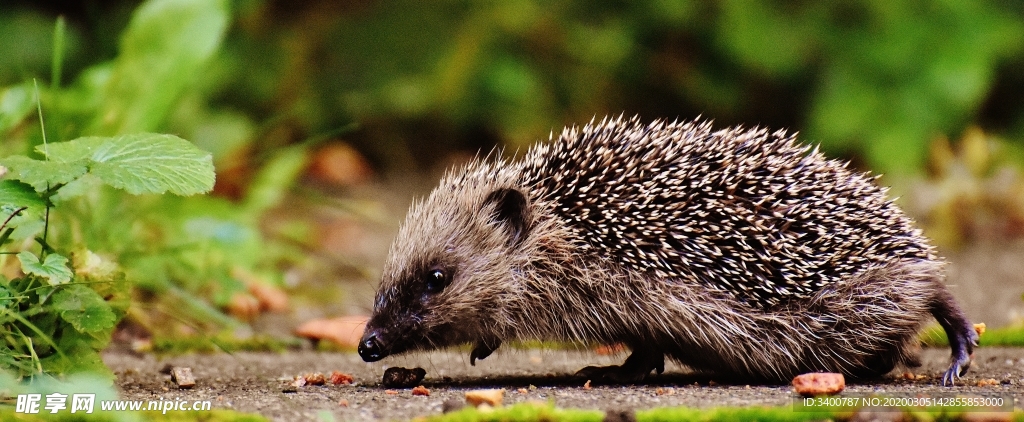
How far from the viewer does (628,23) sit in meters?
14.8

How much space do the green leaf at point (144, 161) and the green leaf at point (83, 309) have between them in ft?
1.97

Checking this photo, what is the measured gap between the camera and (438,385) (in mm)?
5508

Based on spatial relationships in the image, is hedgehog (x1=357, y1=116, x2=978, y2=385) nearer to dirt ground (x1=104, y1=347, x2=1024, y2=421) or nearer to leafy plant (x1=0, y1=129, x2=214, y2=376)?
dirt ground (x1=104, y1=347, x2=1024, y2=421)

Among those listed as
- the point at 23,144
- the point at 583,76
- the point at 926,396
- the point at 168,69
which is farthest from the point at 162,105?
the point at 583,76

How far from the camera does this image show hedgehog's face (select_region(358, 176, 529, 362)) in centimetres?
567

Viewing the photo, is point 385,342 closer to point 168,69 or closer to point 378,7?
point 168,69

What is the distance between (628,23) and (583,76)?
3.31ft

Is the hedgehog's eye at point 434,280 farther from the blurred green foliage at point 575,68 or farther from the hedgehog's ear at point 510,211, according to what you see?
the blurred green foliage at point 575,68

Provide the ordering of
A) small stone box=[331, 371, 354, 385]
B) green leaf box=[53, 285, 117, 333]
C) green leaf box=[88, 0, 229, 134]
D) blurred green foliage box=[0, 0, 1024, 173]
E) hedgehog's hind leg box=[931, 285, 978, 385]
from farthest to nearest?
blurred green foliage box=[0, 0, 1024, 173] → green leaf box=[88, 0, 229, 134] → small stone box=[331, 371, 354, 385] → hedgehog's hind leg box=[931, 285, 978, 385] → green leaf box=[53, 285, 117, 333]

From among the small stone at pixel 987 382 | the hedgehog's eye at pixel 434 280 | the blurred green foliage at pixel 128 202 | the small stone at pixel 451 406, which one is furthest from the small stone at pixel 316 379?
the small stone at pixel 987 382

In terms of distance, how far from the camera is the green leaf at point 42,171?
4574 mm

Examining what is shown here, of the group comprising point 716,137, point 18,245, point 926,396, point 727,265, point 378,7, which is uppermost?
point 378,7

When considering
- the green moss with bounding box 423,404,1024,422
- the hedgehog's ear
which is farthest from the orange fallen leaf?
the green moss with bounding box 423,404,1024,422

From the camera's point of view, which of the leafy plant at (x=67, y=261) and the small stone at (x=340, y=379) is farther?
the small stone at (x=340, y=379)
